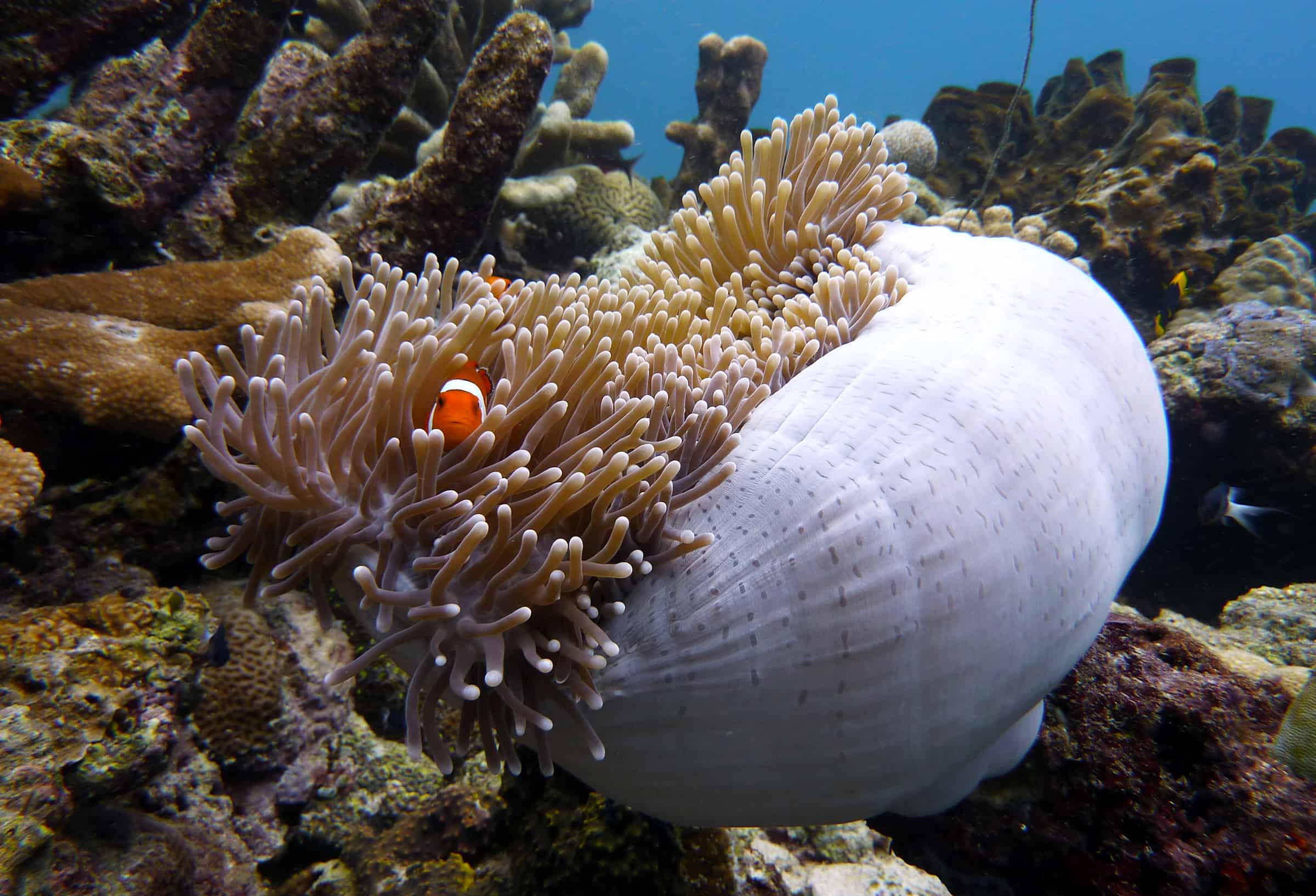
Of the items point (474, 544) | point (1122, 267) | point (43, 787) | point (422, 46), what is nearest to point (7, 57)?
point (422, 46)

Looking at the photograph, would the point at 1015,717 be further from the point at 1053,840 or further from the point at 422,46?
the point at 422,46

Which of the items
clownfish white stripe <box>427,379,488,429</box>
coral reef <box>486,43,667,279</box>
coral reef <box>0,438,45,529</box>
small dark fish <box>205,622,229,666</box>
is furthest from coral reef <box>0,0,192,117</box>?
clownfish white stripe <box>427,379,488,429</box>

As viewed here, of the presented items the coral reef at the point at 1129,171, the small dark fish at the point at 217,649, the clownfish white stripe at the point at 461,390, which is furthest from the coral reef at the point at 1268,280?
the small dark fish at the point at 217,649

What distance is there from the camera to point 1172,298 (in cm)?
509

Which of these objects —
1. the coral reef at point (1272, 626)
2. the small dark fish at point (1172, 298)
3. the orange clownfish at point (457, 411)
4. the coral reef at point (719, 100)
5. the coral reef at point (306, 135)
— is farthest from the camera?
the coral reef at point (719, 100)

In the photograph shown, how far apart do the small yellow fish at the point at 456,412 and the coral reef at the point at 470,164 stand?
1894 mm

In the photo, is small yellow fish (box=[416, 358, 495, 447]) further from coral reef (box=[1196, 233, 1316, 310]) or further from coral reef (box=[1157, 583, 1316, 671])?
coral reef (box=[1196, 233, 1316, 310])

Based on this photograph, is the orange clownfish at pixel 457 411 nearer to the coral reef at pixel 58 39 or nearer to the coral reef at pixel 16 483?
the coral reef at pixel 16 483

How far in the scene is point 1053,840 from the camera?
1840mm

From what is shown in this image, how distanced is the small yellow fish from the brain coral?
45mm

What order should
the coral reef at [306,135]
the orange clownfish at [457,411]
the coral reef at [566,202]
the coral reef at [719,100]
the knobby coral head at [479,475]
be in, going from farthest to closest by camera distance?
the coral reef at [719,100]
the coral reef at [566,202]
the coral reef at [306,135]
the orange clownfish at [457,411]
the knobby coral head at [479,475]

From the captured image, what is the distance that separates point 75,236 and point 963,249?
3430 mm

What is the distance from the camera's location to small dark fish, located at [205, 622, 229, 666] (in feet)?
6.80

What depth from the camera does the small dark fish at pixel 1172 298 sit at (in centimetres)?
496
